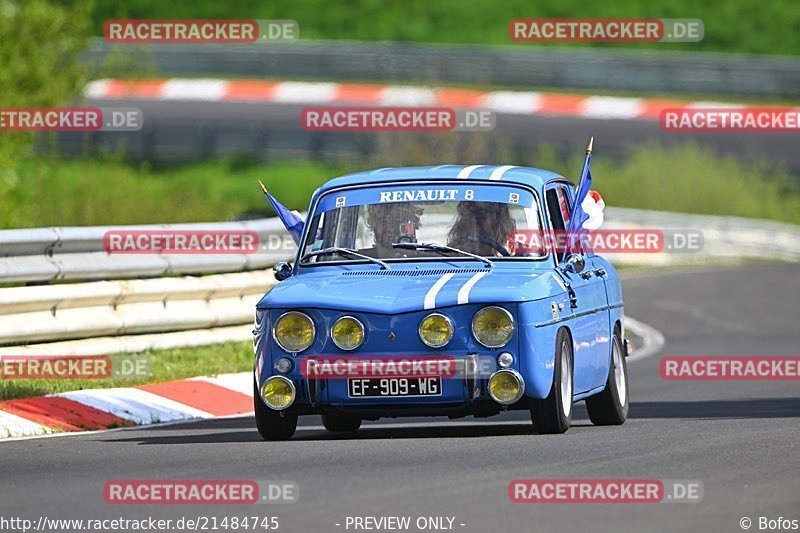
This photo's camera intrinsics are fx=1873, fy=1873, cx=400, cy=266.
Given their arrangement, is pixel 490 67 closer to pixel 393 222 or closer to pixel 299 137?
pixel 299 137

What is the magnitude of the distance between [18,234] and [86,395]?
1.63m

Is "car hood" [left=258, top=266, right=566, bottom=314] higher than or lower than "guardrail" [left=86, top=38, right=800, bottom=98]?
lower

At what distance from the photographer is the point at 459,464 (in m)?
9.02

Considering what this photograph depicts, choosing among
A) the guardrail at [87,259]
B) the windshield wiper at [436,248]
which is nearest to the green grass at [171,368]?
the guardrail at [87,259]

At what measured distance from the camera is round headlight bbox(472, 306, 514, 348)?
10.1 metres

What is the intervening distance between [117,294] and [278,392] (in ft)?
13.5

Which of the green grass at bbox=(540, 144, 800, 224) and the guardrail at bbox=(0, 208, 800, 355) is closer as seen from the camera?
the guardrail at bbox=(0, 208, 800, 355)

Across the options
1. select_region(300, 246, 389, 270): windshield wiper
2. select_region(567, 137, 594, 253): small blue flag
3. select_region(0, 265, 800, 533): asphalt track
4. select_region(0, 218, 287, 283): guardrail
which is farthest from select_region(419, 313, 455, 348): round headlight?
select_region(0, 218, 287, 283): guardrail

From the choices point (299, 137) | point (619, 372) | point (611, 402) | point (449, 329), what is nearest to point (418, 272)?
point (449, 329)

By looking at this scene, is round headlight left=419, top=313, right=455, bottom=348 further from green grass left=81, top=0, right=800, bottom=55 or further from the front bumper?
green grass left=81, top=0, right=800, bottom=55

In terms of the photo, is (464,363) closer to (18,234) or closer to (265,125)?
(18,234)

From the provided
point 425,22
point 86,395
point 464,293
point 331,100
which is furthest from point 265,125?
point 464,293

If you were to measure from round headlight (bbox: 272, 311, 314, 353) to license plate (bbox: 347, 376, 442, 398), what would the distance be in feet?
1.10

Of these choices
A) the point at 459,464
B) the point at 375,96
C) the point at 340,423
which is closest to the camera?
the point at 459,464
